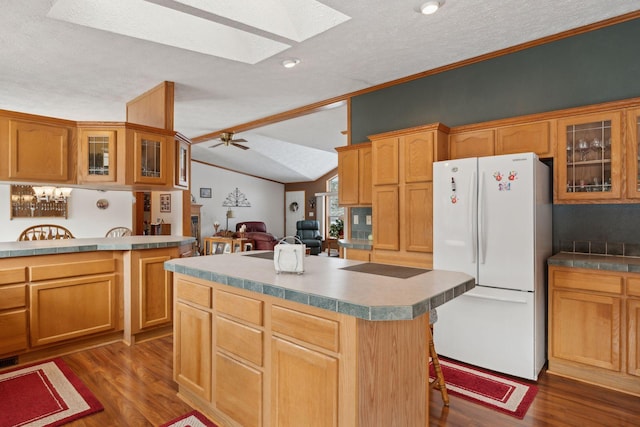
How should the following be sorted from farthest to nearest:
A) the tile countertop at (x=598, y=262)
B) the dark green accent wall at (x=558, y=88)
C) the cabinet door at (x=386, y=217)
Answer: the cabinet door at (x=386, y=217)
the dark green accent wall at (x=558, y=88)
the tile countertop at (x=598, y=262)

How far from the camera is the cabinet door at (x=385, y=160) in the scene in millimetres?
3530

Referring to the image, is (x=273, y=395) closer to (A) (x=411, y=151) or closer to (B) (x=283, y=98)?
(A) (x=411, y=151)

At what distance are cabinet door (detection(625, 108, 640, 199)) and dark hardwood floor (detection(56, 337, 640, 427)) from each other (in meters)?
1.41

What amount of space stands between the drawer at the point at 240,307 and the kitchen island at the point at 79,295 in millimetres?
1726

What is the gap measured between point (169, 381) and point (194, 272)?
1091 millimetres

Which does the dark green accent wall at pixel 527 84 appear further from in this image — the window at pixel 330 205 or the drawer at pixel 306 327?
the window at pixel 330 205

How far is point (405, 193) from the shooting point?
11.3ft

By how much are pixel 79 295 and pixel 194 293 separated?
5.58 feet

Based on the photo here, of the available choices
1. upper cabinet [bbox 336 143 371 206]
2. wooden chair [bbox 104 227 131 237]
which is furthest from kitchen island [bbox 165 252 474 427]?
wooden chair [bbox 104 227 131 237]

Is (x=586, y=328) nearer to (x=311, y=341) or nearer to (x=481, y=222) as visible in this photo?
(x=481, y=222)

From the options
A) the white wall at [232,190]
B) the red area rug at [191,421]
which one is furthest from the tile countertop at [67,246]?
the white wall at [232,190]

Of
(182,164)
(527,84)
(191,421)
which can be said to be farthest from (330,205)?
(191,421)

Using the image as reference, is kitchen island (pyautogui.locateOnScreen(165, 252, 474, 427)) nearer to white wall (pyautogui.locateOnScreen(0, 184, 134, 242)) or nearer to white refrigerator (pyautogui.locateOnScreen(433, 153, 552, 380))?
white refrigerator (pyautogui.locateOnScreen(433, 153, 552, 380))

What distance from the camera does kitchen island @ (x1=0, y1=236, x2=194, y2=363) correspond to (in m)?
2.86
